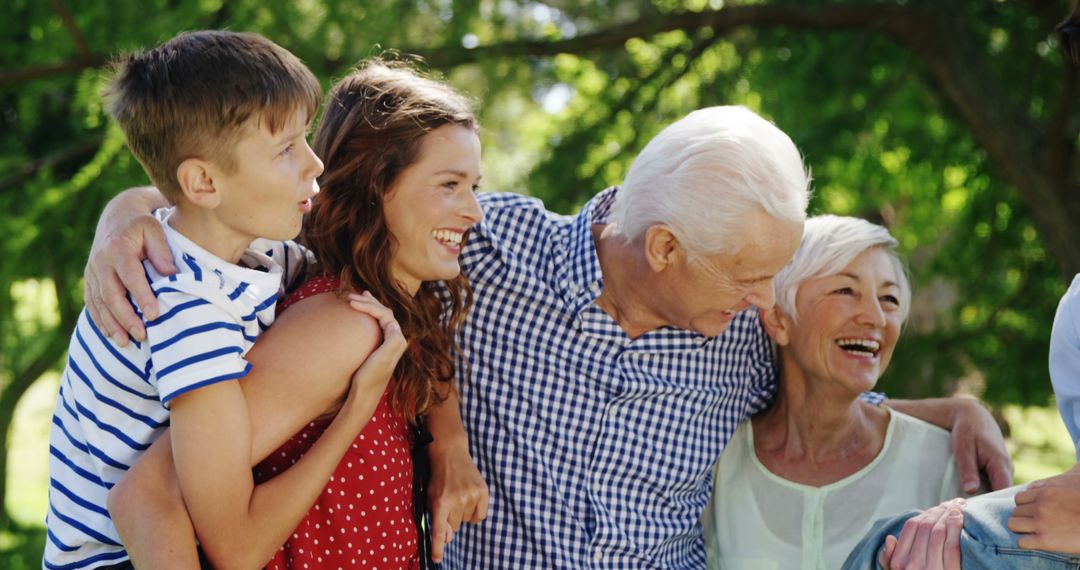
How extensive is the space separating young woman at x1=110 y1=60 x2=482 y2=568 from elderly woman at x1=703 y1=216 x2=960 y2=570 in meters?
0.78

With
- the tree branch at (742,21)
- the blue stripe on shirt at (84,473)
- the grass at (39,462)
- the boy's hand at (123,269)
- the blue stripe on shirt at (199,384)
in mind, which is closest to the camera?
the blue stripe on shirt at (199,384)

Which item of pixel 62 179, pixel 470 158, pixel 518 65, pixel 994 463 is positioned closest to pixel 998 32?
pixel 518 65

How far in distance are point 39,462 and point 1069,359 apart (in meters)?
9.94

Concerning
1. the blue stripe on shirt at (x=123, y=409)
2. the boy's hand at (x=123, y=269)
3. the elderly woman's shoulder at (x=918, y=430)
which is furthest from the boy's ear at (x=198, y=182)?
the elderly woman's shoulder at (x=918, y=430)

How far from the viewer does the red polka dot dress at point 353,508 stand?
186 cm

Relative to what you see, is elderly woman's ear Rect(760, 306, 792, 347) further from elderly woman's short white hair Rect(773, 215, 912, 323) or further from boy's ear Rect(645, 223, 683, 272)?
boy's ear Rect(645, 223, 683, 272)

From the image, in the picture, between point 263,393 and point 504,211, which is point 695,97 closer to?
point 504,211

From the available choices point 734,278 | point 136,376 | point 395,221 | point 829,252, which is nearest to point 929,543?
point 734,278

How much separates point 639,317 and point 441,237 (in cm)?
54

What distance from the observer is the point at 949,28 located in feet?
13.9

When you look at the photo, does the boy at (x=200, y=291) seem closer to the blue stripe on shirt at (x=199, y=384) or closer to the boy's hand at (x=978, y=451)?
the blue stripe on shirt at (x=199, y=384)

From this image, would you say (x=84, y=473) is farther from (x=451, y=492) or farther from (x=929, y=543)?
(x=929, y=543)

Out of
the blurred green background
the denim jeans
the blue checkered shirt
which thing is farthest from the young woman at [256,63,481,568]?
the blurred green background

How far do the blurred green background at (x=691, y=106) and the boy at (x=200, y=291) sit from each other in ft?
5.55
